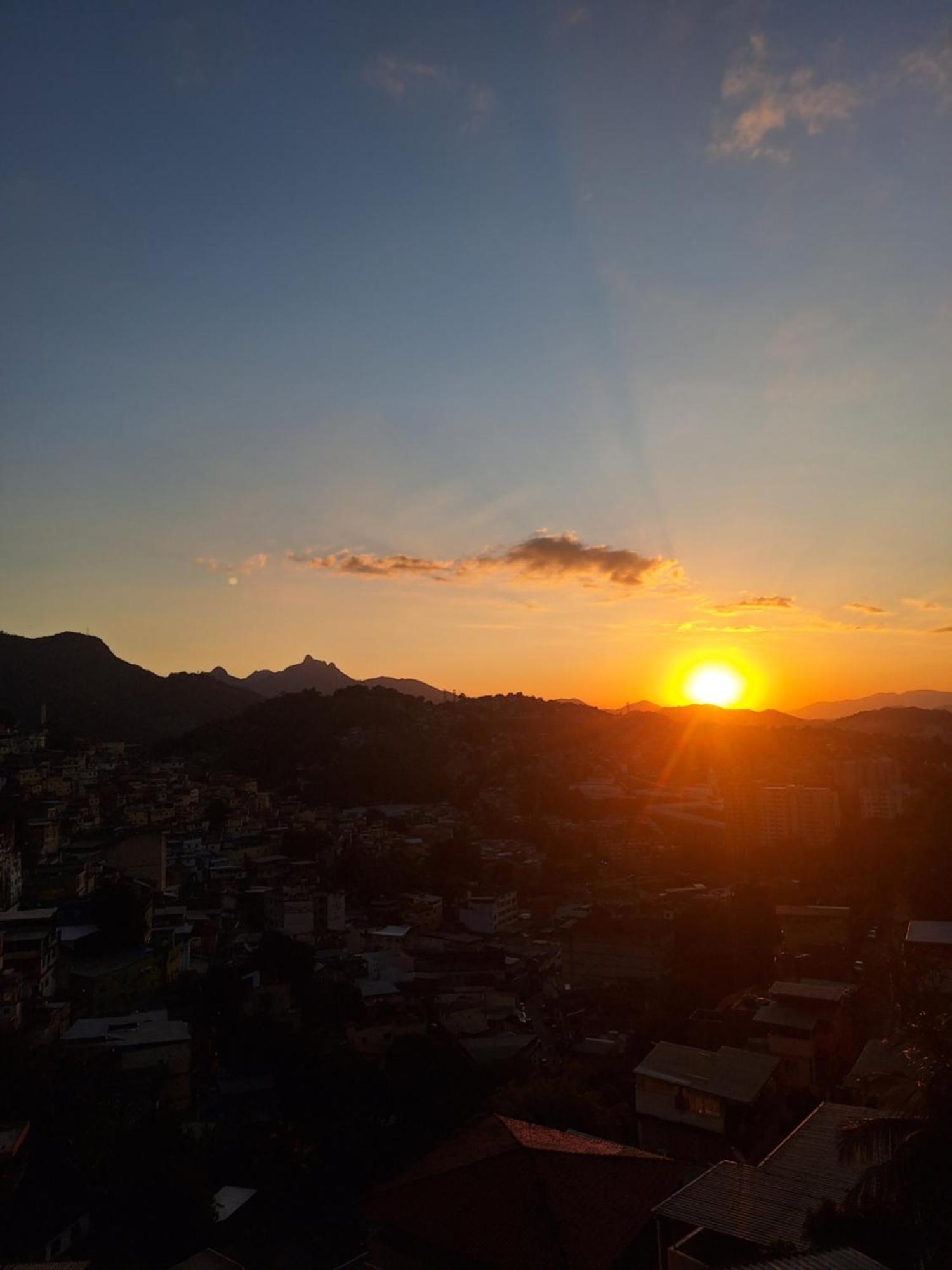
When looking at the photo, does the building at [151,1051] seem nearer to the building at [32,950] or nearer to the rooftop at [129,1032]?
the rooftop at [129,1032]

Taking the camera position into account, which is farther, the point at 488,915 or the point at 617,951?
the point at 488,915

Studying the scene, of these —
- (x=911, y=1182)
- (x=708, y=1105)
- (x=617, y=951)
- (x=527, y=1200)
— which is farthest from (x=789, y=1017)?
(x=617, y=951)

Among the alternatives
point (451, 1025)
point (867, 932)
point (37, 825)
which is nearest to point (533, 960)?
point (451, 1025)

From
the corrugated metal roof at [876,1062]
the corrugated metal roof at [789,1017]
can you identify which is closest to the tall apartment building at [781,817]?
the corrugated metal roof at [789,1017]

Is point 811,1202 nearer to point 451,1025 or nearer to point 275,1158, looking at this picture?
point 275,1158

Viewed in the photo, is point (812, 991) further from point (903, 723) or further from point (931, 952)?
point (903, 723)
